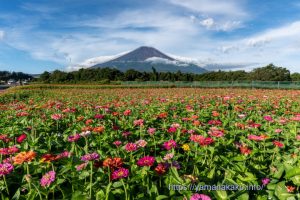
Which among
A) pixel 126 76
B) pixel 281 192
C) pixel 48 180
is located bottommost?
pixel 281 192

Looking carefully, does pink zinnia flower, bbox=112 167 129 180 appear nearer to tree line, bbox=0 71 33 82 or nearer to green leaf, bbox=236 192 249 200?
green leaf, bbox=236 192 249 200

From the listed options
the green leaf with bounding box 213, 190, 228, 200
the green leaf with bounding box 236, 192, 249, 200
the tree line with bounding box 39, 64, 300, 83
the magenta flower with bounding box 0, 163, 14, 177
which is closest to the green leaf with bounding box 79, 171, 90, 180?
the magenta flower with bounding box 0, 163, 14, 177

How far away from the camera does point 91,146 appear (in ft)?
11.8

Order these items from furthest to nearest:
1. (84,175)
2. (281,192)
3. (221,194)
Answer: (84,175), (281,192), (221,194)

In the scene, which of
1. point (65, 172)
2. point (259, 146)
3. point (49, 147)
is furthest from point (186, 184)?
point (49, 147)

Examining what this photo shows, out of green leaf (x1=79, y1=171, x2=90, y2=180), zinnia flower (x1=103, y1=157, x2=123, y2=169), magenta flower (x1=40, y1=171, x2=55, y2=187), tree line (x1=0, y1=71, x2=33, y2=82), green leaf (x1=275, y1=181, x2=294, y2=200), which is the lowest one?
green leaf (x1=275, y1=181, x2=294, y2=200)

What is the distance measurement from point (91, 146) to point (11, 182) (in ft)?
4.23

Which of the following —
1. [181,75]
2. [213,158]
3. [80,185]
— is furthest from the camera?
[181,75]

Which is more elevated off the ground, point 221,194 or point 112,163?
point 112,163

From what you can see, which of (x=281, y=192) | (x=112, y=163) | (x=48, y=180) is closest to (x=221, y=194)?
(x=281, y=192)

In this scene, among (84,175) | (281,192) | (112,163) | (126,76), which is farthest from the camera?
(126,76)

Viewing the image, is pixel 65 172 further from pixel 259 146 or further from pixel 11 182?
pixel 259 146

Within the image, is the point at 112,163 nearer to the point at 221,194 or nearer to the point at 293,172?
the point at 221,194

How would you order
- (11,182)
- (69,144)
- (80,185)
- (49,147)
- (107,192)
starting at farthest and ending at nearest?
(69,144) < (49,147) < (11,182) < (80,185) < (107,192)
